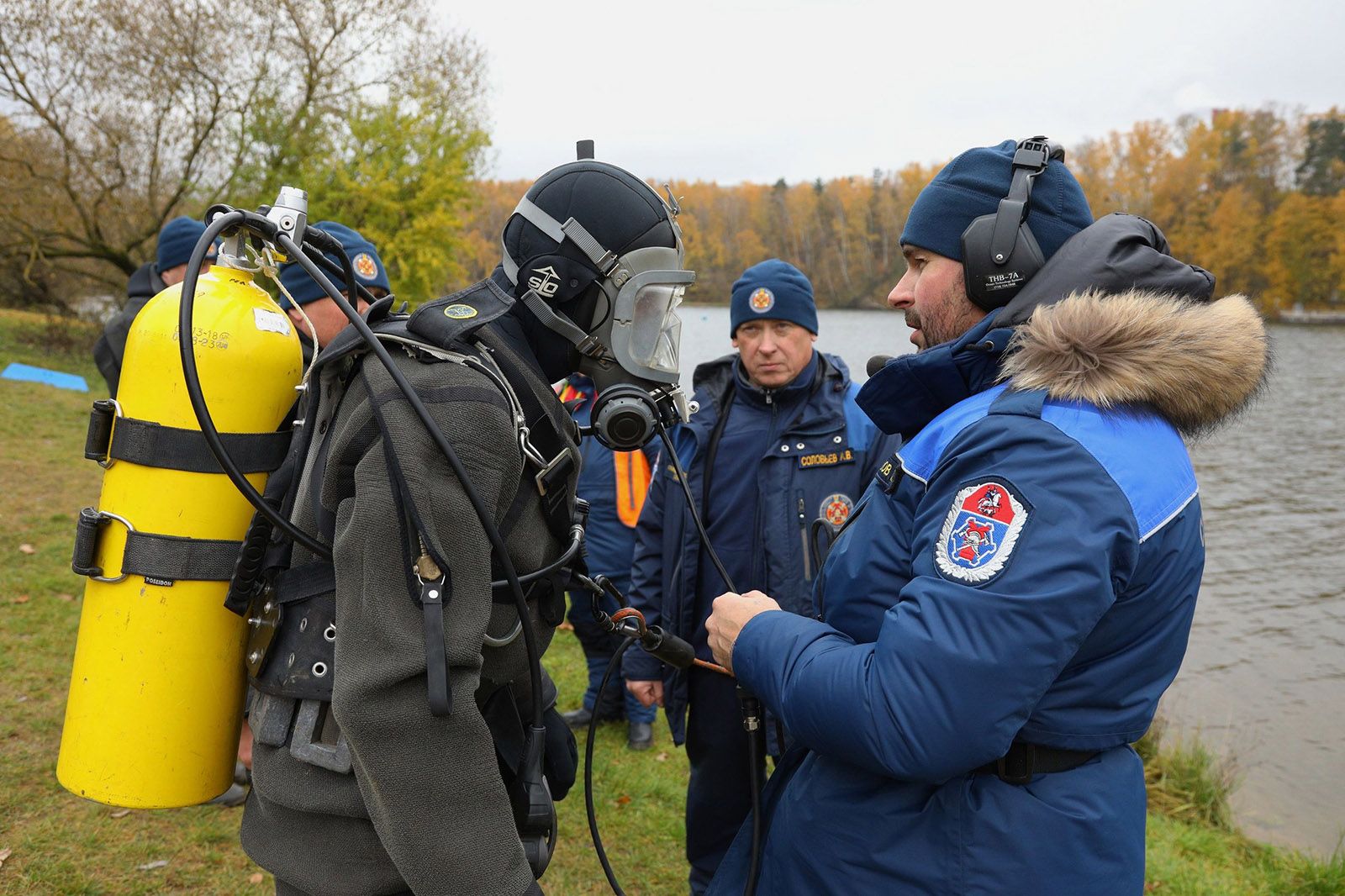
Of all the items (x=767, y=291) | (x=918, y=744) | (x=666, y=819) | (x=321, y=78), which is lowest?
(x=666, y=819)

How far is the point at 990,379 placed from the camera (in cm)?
183

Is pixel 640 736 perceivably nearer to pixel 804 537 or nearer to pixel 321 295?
pixel 804 537

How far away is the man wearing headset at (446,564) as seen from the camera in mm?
1548

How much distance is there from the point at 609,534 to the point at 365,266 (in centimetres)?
219

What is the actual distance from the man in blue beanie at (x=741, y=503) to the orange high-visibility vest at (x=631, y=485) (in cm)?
125

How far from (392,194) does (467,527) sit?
22.5m

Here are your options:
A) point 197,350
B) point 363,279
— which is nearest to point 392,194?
point 363,279

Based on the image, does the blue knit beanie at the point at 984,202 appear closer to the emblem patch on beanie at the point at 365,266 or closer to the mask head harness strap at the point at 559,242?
the mask head harness strap at the point at 559,242

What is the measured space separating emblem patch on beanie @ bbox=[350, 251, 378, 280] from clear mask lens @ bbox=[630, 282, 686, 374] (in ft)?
7.88

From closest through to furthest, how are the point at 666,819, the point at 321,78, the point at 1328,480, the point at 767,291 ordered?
the point at 767,291, the point at 666,819, the point at 1328,480, the point at 321,78

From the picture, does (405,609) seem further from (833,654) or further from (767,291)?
(767,291)

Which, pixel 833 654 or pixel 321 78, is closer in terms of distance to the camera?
pixel 833 654

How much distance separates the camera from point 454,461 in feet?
5.09

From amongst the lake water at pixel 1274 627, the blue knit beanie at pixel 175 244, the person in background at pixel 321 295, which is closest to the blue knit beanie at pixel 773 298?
the lake water at pixel 1274 627
